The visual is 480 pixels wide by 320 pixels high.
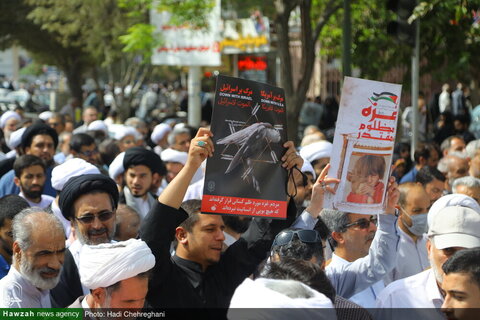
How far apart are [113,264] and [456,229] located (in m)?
1.87

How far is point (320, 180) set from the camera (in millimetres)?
5555

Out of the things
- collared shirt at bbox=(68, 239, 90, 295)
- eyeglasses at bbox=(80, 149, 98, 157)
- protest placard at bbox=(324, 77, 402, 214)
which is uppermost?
protest placard at bbox=(324, 77, 402, 214)

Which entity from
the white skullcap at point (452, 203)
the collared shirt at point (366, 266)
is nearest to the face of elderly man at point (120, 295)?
the collared shirt at point (366, 266)

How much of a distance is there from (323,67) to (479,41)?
51.7 ft

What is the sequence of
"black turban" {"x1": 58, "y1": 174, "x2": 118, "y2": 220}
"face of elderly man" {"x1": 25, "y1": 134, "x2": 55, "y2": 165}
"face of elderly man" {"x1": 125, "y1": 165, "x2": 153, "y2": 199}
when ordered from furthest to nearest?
"face of elderly man" {"x1": 25, "y1": 134, "x2": 55, "y2": 165}, "face of elderly man" {"x1": 125, "y1": 165, "x2": 153, "y2": 199}, "black turban" {"x1": 58, "y1": 174, "x2": 118, "y2": 220}

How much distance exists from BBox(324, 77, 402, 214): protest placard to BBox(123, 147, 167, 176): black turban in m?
3.43

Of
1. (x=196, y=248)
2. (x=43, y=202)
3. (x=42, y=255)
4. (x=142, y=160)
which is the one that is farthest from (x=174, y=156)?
(x=42, y=255)

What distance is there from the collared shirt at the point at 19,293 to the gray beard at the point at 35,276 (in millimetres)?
24

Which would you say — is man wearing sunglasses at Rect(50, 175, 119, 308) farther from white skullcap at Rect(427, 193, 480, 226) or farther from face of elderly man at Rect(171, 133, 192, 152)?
face of elderly man at Rect(171, 133, 192, 152)

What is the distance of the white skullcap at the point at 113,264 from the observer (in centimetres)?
421

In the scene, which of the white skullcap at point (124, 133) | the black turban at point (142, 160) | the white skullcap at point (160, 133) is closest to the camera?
the black turban at point (142, 160)

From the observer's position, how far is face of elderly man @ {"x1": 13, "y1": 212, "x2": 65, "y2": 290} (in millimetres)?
4852

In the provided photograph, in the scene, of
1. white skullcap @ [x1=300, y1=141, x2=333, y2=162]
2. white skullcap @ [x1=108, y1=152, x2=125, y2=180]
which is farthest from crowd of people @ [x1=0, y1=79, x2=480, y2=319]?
white skullcap @ [x1=300, y1=141, x2=333, y2=162]

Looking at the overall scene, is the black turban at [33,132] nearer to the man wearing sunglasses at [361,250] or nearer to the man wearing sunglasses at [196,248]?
the man wearing sunglasses at [361,250]
